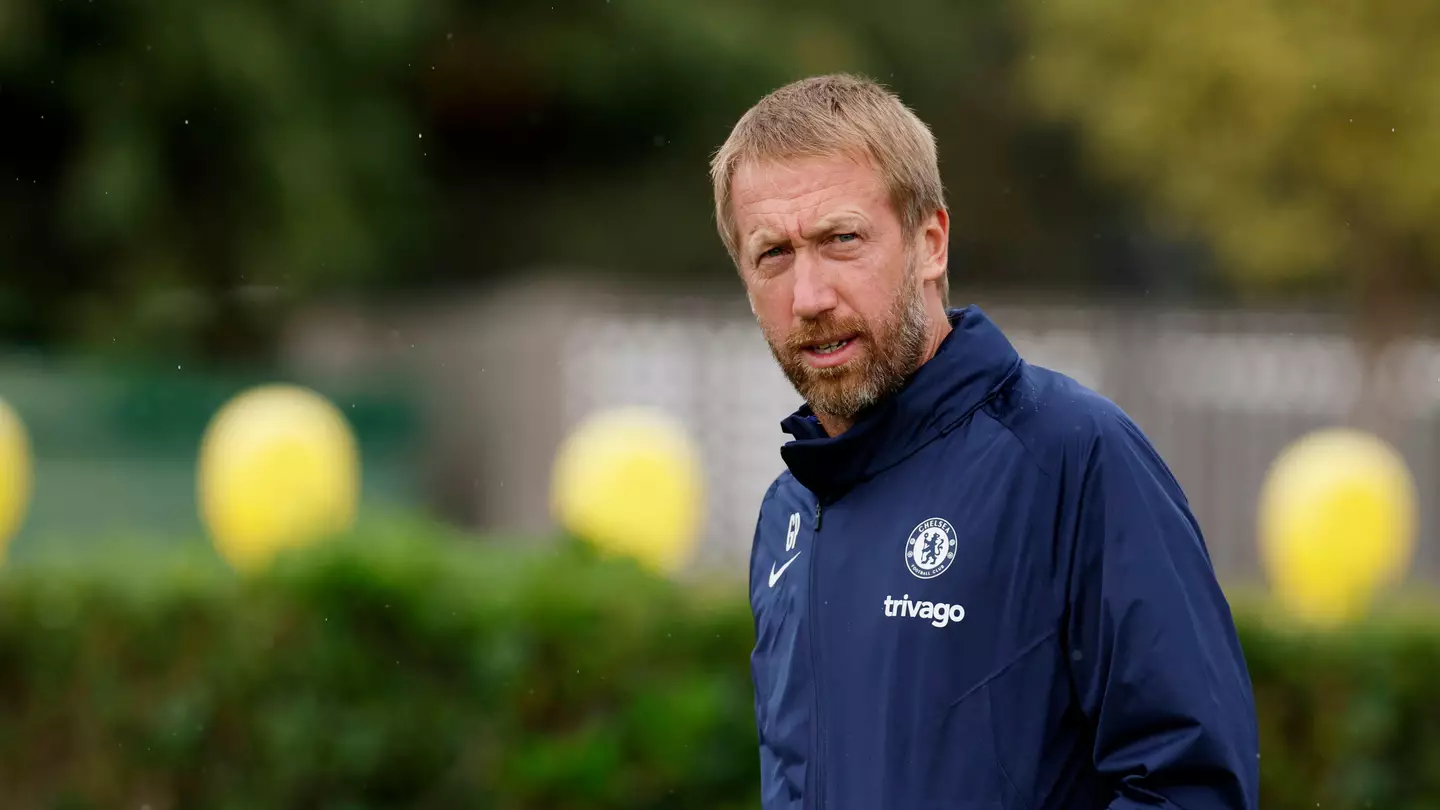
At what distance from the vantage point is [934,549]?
2221mm

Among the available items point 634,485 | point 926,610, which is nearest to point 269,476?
point 634,485

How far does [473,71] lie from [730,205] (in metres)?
18.6

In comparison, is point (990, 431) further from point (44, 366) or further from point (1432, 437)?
point (1432, 437)

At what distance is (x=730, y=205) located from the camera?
252 cm

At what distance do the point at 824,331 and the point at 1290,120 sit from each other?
11074 mm

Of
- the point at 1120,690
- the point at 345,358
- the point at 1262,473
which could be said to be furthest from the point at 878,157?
the point at 345,358

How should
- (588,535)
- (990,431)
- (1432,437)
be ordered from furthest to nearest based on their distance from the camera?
(1432,437)
(588,535)
(990,431)

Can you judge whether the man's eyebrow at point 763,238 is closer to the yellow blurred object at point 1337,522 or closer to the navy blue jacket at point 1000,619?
the navy blue jacket at point 1000,619

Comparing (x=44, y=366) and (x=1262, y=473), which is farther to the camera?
(x=1262, y=473)

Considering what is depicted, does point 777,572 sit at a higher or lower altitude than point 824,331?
lower

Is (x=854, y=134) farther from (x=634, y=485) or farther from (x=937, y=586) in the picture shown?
(x=634, y=485)

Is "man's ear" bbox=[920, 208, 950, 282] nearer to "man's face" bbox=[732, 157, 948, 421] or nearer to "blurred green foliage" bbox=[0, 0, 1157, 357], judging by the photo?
"man's face" bbox=[732, 157, 948, 421]

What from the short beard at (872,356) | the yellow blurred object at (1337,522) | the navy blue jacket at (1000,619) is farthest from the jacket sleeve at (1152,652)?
the yellow blurred object at (1337,522)

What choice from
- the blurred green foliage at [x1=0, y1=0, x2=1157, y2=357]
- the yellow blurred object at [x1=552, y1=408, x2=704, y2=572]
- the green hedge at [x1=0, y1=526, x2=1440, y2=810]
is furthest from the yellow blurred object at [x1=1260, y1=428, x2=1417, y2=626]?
the blurred green foliage at [x1=0, y1=0, x2=1157, y2=357]
